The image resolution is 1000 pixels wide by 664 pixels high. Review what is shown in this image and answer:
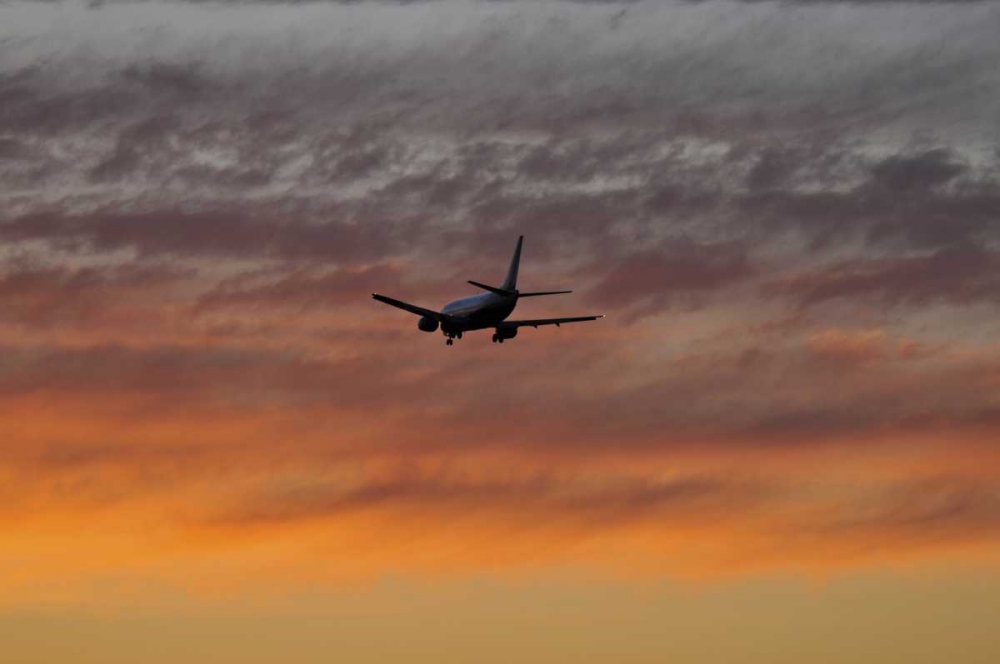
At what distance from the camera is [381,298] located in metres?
199

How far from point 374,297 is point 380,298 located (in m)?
3.78

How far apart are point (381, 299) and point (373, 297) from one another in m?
7.39

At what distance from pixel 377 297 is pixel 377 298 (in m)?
0.89

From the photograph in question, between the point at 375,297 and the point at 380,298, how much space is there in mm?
2543

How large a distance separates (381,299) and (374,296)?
751 cm

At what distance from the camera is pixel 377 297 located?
196625mm

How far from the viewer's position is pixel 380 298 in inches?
7785

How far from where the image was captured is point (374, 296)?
631 feet

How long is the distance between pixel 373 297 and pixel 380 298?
540cm

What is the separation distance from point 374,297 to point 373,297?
163 cm

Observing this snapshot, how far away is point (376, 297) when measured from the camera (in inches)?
7726

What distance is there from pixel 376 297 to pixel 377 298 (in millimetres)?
549

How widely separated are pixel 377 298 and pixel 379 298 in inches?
30.6

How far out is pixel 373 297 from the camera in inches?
7574
